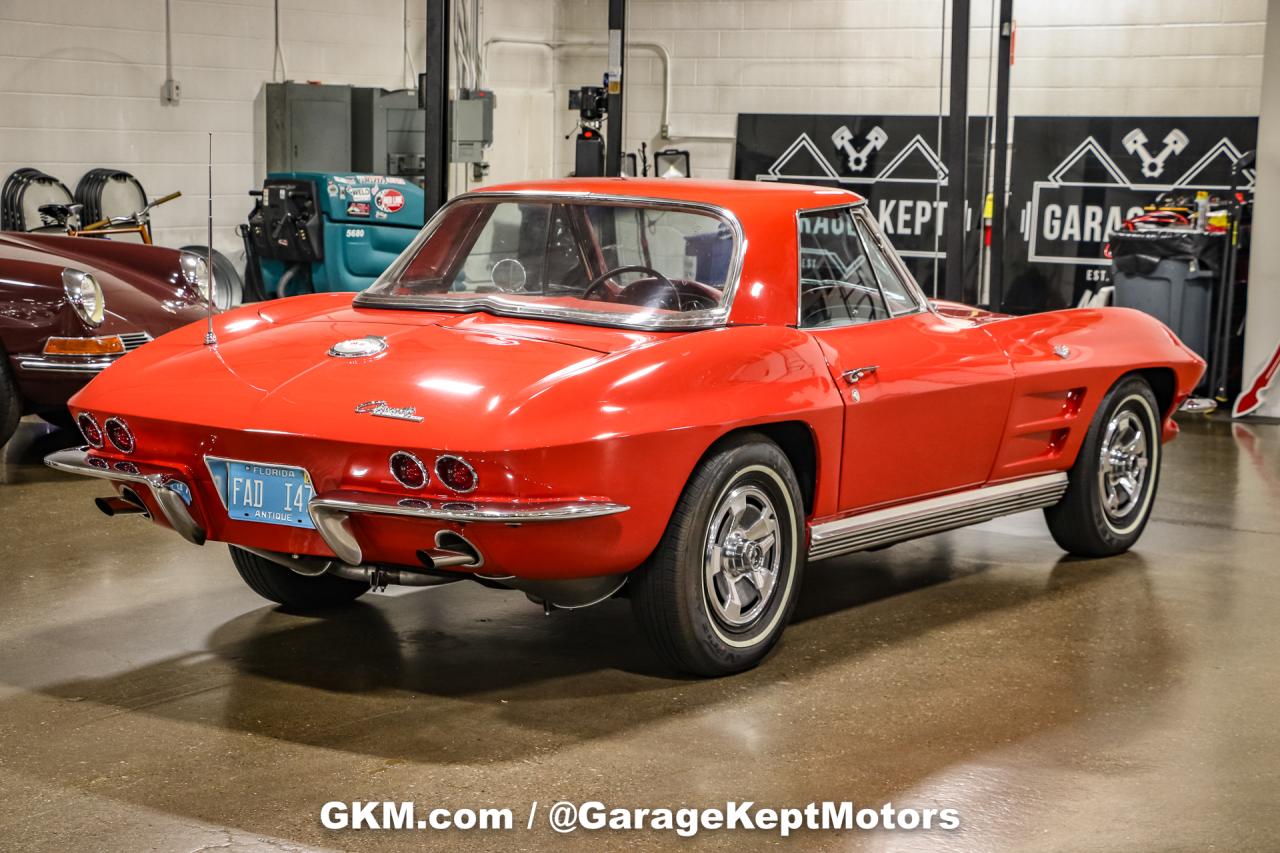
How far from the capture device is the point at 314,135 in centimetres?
1361

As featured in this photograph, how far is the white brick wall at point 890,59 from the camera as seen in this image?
13664 mm

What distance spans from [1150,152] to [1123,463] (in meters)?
8.75

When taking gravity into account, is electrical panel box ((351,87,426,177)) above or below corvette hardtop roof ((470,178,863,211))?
above

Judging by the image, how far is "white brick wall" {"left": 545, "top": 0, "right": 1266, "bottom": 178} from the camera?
44.8 ft

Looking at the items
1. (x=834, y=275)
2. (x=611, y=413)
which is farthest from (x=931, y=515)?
(x=611, y=413)

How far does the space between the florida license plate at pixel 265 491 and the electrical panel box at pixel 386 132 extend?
10.4 m

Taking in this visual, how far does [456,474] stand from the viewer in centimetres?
370

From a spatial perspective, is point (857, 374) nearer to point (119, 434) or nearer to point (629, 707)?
point (629, 707)

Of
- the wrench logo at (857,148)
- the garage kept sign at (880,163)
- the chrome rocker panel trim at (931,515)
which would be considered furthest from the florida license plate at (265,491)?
the wrench logo at (857,148)

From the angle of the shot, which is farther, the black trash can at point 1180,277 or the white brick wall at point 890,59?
the white brick wall at point 890,59

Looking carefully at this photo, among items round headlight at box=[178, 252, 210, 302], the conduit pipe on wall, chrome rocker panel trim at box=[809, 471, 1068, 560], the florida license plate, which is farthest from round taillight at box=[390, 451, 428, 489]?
the conduit pipe on wall

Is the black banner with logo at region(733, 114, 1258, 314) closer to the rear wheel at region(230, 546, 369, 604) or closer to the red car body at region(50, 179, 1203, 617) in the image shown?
the red car body at region(50, 179, 1203, 617)

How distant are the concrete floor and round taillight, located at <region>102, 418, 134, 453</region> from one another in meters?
0.62

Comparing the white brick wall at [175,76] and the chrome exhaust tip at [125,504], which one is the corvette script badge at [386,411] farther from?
the white brick wall at [175,76]
